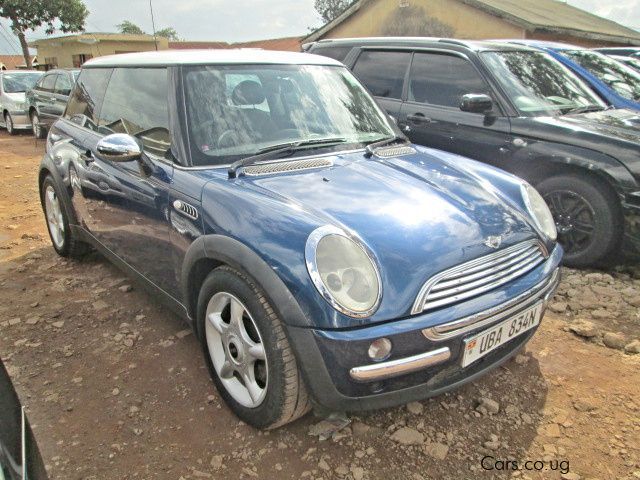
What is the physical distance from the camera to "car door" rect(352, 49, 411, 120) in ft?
16.7

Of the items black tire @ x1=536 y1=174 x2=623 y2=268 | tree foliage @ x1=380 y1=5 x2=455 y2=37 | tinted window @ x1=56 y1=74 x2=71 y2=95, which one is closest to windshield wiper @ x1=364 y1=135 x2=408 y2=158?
black tire @ x1=536 y1=174 x2=623 y2=268

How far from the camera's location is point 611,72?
6.07 meters

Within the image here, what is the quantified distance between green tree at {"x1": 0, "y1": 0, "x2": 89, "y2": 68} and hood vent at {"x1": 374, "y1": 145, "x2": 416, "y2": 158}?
2816 cm

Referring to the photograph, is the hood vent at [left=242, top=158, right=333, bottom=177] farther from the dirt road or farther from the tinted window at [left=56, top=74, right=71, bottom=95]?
the tinted window at [left=56, top=74, right=71, bottom=95]

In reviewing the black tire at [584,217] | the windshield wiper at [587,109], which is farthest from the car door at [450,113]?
the windshield wiper at [587,109]

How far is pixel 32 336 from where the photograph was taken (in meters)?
3.21

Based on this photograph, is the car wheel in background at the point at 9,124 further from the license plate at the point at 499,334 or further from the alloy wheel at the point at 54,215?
the license plate at the point at 499,334

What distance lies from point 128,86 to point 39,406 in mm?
2011

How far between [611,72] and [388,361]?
5.91 meters

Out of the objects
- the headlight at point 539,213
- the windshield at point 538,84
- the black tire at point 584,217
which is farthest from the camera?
the windshield at point 538,84

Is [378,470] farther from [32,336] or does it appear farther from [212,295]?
[32,336]

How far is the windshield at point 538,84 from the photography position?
173 inches

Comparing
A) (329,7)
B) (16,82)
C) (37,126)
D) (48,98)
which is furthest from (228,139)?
(329,7)

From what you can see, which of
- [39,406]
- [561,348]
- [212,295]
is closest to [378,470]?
[212,295]
